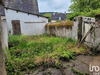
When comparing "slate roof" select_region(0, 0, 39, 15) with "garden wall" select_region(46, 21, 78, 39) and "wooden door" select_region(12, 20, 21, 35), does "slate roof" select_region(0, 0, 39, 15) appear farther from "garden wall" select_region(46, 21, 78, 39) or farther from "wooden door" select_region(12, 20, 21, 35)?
"garden wall" select_region(46, 21, 78, 39)

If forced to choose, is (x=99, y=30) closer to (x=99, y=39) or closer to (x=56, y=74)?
(x=99, y=39)

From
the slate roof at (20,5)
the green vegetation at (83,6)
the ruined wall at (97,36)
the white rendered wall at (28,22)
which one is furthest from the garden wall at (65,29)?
the slate roof at (20,5)

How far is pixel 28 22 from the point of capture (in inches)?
322

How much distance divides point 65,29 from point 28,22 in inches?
176

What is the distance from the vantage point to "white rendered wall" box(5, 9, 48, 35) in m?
7.45

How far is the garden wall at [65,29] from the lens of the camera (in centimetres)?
502

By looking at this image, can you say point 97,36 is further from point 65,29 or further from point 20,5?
point 20,5

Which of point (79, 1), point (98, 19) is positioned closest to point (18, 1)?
point (79, 1)

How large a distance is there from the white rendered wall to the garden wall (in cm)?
149

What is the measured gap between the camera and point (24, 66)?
8.29ft

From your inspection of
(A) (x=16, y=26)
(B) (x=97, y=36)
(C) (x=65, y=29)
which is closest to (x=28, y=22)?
(A) (x=16, y=26)

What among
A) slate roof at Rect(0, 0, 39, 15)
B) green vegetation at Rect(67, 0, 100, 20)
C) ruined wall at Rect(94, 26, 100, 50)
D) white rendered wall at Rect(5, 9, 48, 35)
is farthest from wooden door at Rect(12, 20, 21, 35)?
green vegetation at Rect(67, 0, 100, 20)

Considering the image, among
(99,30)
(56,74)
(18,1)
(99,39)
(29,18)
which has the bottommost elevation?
(56,74)

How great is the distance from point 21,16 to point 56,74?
7384 mm
